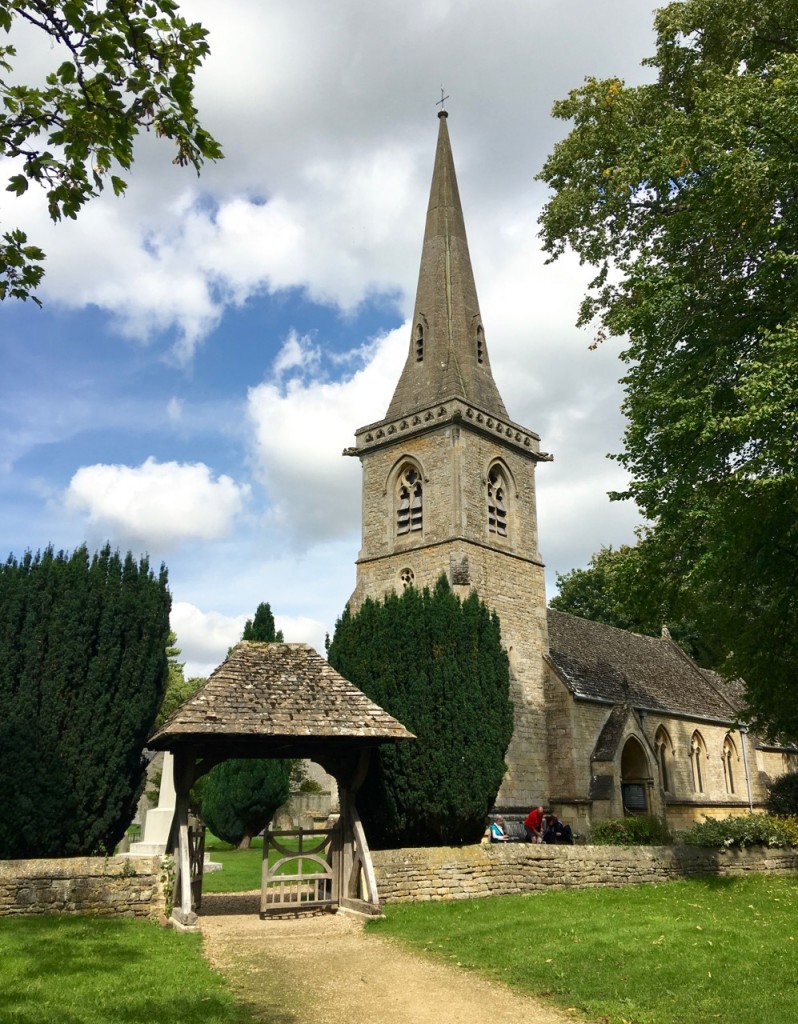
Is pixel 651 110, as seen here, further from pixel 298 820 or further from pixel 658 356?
pixel 298 820

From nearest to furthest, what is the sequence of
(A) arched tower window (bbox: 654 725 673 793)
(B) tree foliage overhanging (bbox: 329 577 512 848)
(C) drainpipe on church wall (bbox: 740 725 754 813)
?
(B) tree foliage overhanging (bbox: 329 577 512 848), (A) arched tower window (bbox: 654 725 673 793), (C) drainpipe on church wall (bbox: 740 725 754 813)

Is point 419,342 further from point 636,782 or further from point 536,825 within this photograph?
point 536,825

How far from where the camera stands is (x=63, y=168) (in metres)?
5.01

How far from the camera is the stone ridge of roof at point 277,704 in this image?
1146 cm

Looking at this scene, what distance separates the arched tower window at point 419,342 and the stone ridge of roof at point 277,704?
57.9 ft

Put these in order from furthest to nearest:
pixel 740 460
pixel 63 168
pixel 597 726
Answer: pixel 597 726
pixel 740 460
pixel 63 168

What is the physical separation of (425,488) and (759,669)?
13.0 metres

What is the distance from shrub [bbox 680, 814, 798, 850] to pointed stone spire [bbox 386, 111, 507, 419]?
14.7m

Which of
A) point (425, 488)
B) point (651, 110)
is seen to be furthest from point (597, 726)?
point (651, 110)

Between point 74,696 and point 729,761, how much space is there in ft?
87.3

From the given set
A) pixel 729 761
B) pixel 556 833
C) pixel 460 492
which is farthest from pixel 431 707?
pixel 729 761

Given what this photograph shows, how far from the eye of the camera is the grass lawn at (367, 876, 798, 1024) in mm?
7031

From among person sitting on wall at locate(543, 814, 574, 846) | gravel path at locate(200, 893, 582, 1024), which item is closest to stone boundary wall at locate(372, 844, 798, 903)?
gravel path at locate(200, 893, 582, 1024)

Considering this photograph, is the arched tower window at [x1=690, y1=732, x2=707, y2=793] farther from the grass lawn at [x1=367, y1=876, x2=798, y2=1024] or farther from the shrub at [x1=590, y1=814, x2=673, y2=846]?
the grass lawn at [x1=367, y1=876, x2=798, y2=1024]
